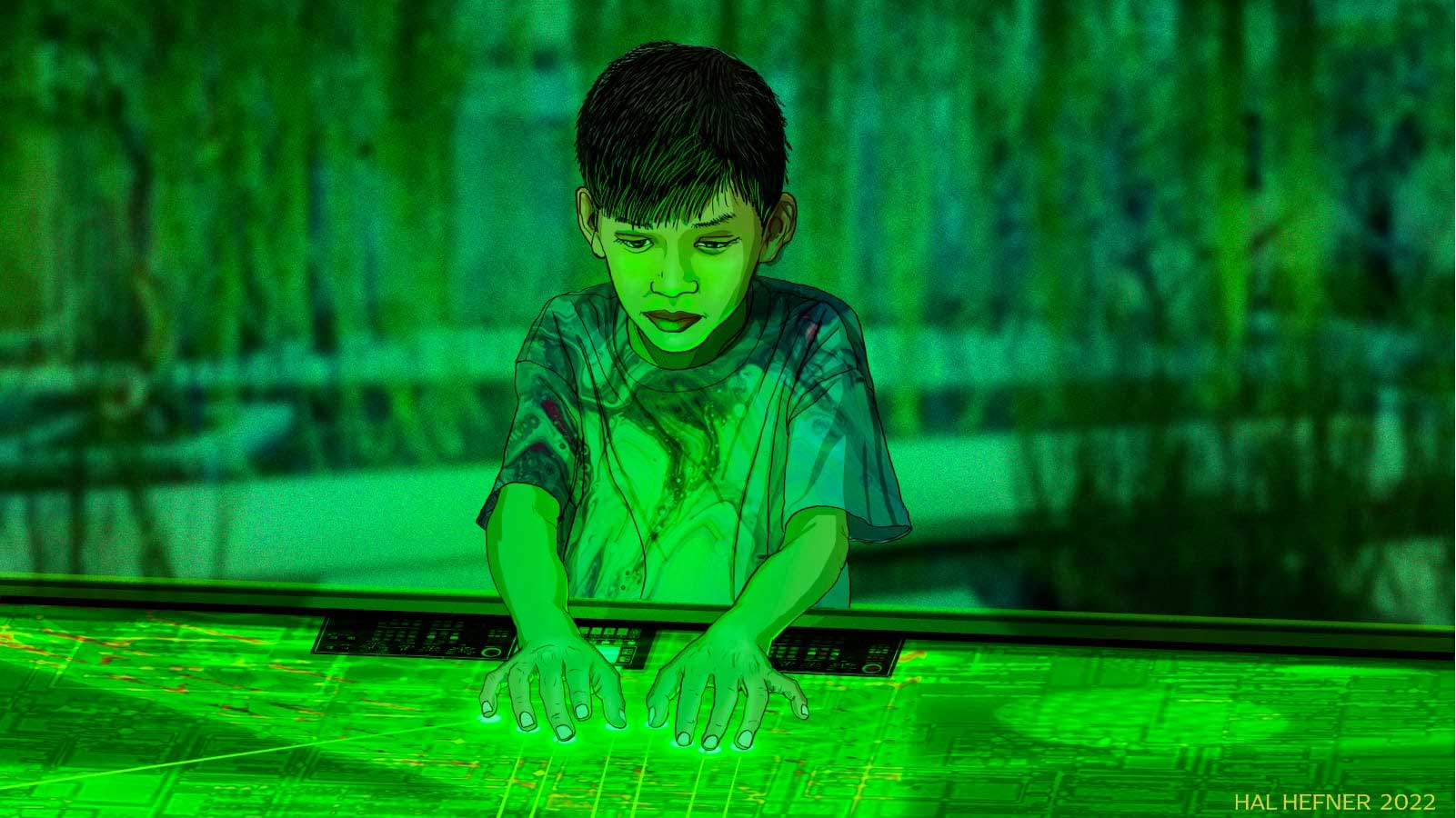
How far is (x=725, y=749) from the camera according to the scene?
1.54 m

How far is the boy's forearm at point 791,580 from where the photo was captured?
1473 millimetres

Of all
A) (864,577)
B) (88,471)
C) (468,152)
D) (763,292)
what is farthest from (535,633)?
(88,471)

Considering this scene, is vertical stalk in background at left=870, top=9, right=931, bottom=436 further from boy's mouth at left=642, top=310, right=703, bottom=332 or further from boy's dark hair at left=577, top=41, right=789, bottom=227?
boy's mouth at left=642, top=310, right=703, bottom=332

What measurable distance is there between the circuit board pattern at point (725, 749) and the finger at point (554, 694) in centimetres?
10

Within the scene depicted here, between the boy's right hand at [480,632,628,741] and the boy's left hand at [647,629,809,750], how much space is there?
5cm

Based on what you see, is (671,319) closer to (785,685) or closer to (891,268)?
(785,685)

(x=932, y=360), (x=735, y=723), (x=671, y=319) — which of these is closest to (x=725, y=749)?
(x=735, y=723)

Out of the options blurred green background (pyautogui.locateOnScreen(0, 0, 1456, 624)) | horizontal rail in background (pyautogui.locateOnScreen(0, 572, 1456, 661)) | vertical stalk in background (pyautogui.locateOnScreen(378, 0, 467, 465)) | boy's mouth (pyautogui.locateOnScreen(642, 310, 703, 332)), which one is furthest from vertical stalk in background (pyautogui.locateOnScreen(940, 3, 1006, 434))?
vertical stalk in background (pyautogui.locateOnScreen(378, 0, 467, 465))

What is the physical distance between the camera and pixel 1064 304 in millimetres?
2006

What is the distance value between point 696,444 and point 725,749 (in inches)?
13.8

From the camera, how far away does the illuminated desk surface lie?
1506mm

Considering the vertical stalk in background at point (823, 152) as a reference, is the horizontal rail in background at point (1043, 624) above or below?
below

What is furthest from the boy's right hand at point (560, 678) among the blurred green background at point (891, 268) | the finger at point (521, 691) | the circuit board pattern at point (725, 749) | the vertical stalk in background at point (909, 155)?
the vertical stalk in background at point (909, 155)

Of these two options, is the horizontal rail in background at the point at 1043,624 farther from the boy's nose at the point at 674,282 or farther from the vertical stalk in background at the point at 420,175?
the boy's nose at the point at 674,282
